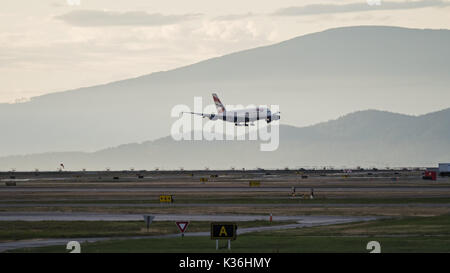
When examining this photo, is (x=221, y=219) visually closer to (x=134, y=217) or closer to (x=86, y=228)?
(x=134, y=217)

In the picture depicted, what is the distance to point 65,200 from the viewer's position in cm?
12638

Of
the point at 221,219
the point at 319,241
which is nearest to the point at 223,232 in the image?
the point at 319,241

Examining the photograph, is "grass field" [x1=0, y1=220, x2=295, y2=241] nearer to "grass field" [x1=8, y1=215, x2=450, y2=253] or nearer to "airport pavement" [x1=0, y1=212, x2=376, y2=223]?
"airport pavement" [x1=0, y1=212, x2=376, y2=223]

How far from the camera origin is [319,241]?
2436 inches

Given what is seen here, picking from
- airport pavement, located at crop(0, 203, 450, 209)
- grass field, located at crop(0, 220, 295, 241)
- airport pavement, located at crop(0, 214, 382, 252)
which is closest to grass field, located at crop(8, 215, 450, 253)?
airport pavement, located at crop(0, 214, 382, 252)

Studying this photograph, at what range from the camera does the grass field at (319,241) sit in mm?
57250

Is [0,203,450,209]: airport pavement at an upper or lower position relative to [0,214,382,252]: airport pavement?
upper

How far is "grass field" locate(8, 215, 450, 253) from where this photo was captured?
57.2m

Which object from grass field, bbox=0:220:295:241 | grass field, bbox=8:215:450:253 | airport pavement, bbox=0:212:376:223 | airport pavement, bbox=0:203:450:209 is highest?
airport pavement, bbox=0:203:450:209

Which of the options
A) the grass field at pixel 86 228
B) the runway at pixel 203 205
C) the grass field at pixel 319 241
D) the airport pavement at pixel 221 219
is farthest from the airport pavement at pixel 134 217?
the runway at pixel 203 205
